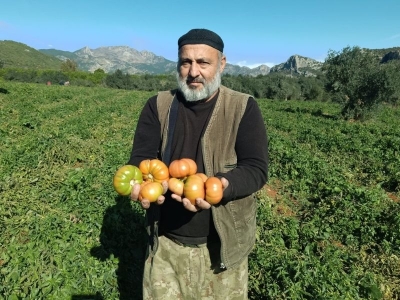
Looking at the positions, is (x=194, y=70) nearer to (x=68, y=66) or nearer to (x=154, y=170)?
(x=154, y=170)

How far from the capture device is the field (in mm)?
4402

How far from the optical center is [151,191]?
2.39 m

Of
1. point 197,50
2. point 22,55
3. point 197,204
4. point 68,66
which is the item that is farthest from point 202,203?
point 22,55

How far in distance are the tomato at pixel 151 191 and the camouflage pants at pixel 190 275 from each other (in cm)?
71

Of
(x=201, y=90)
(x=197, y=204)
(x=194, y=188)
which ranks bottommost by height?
(x=197, y=204)

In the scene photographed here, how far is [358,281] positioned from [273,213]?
8.35ft

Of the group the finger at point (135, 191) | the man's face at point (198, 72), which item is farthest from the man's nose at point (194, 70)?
the finger at point (135, 191)

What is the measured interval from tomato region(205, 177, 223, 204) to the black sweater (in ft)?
0.95

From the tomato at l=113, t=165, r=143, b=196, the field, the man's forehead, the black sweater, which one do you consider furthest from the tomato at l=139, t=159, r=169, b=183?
the field

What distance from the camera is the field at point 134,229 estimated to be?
4402 millimetres

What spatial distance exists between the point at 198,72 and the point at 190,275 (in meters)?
1.77

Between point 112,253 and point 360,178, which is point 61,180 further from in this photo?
point 360,178

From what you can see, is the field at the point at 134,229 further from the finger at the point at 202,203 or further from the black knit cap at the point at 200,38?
the black knit cap at the point at 200,38

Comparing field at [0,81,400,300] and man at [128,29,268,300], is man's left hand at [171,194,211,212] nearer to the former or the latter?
man at [128,29,268,300]
